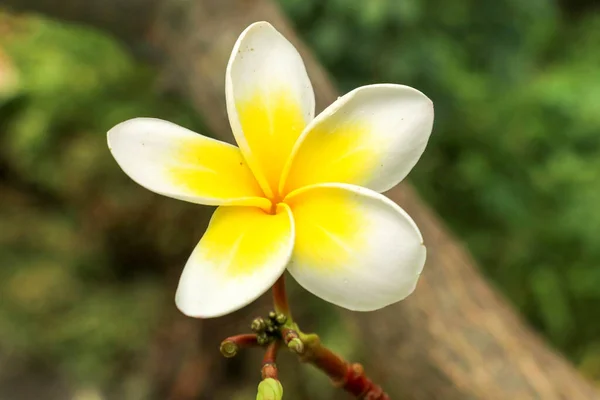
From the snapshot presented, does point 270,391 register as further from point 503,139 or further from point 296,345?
point 503,139

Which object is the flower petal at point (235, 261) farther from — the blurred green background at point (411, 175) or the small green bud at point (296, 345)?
the blurred green background at point (411, 175)

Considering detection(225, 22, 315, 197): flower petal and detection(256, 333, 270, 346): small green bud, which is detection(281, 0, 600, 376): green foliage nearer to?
detection(225, 22, 315, 197): flower petal

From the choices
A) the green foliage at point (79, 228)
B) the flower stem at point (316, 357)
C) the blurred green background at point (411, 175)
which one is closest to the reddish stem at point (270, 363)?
the flower stem at point (316, 357)

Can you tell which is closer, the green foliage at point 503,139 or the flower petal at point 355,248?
the flower petal at point 355,248

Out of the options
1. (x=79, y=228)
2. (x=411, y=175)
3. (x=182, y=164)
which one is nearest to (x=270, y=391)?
(x=182, y=164)

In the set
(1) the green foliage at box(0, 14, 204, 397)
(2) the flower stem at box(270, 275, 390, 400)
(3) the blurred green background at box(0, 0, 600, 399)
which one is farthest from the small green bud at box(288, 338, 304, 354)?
(1) the green foliage at box(0, 14, 204, 397)

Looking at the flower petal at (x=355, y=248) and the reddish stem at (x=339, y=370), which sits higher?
the flower petal at (x=355, y=248)
